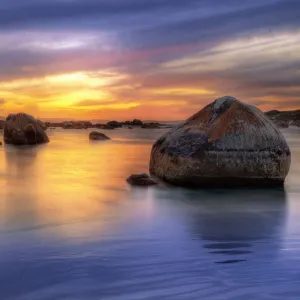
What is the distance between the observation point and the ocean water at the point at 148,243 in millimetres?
2602

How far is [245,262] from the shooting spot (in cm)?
309

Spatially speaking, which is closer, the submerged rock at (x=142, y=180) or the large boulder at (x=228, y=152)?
the large boulder at (x=228, y=152)

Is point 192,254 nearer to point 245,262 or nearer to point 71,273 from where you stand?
point 245,262

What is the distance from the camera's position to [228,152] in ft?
20.7

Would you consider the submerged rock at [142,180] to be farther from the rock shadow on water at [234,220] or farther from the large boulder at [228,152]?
the rock shadow on water at [234,220]

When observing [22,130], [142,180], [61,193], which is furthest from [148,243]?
[22,130]

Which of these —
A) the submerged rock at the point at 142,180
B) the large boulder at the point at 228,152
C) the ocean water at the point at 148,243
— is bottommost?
the ocean water at the point at 148,243

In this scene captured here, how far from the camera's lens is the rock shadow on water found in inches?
137

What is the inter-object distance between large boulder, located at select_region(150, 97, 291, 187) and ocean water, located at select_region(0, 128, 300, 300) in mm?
279

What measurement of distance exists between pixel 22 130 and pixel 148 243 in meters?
15.3

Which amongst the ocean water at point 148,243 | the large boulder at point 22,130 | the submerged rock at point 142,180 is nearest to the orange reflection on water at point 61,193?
the ocean water at point 148,243

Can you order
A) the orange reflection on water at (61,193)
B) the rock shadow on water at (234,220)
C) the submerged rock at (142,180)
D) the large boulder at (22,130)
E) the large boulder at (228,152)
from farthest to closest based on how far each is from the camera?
the large boulder at (22,130), the submerged rock at (142,180), the large boulder at (228,152), the orange reflection on water at (61,193), the rock shadow on water at (234,220)

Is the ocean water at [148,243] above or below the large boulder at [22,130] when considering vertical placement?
below

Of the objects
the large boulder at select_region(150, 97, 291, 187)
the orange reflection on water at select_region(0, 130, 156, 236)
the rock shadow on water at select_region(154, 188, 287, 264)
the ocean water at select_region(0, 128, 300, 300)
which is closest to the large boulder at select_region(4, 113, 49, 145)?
the orange reflection on water at select_region(0, 130, 156, 236)
